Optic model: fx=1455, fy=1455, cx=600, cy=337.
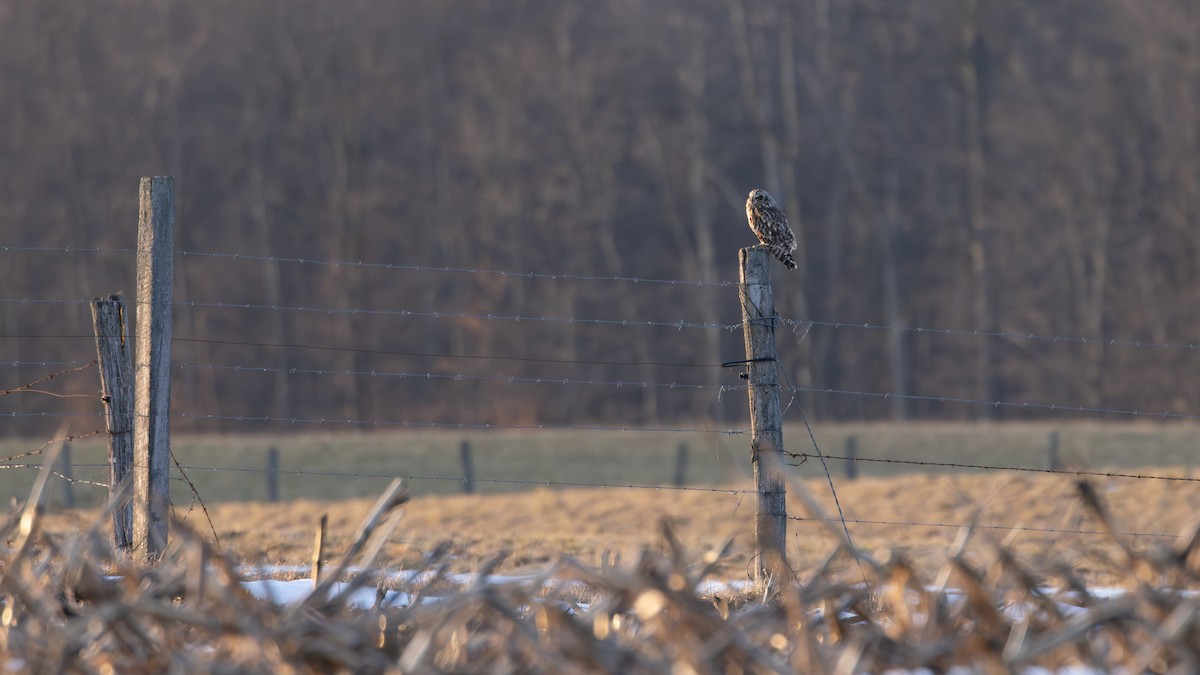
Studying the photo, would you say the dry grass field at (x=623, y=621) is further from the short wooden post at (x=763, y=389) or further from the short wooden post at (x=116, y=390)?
the short wooden post at (x=116, y=390)

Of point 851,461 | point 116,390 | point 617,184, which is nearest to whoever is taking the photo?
point 116,390

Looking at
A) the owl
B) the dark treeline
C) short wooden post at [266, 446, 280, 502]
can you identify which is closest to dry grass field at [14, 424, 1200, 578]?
short wooden post at [266, 446, 280, 502]

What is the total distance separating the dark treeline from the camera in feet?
98.9

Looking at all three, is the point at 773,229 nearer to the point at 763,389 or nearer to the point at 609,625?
the point at 763,389

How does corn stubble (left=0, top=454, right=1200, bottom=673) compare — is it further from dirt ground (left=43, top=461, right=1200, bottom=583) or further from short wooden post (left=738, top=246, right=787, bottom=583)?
dirt ground (left=43, top=461, right=1200, bottom=583)

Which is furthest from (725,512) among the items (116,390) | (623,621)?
(623,621)

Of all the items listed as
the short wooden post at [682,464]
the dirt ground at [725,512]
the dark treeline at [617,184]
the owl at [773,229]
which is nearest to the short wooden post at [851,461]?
the dirt ground at [725,512]

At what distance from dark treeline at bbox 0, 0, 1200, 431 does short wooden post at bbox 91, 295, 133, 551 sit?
2317 centimetres

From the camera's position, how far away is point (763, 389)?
603 cm

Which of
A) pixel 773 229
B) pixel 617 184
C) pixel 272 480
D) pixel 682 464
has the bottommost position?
pixel 682 464

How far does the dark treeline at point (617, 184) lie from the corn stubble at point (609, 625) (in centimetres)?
2645

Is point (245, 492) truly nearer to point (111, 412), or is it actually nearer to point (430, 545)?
point (430, 545)

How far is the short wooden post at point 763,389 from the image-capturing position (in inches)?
232

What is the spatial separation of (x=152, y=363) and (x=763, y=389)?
8.39 feet
